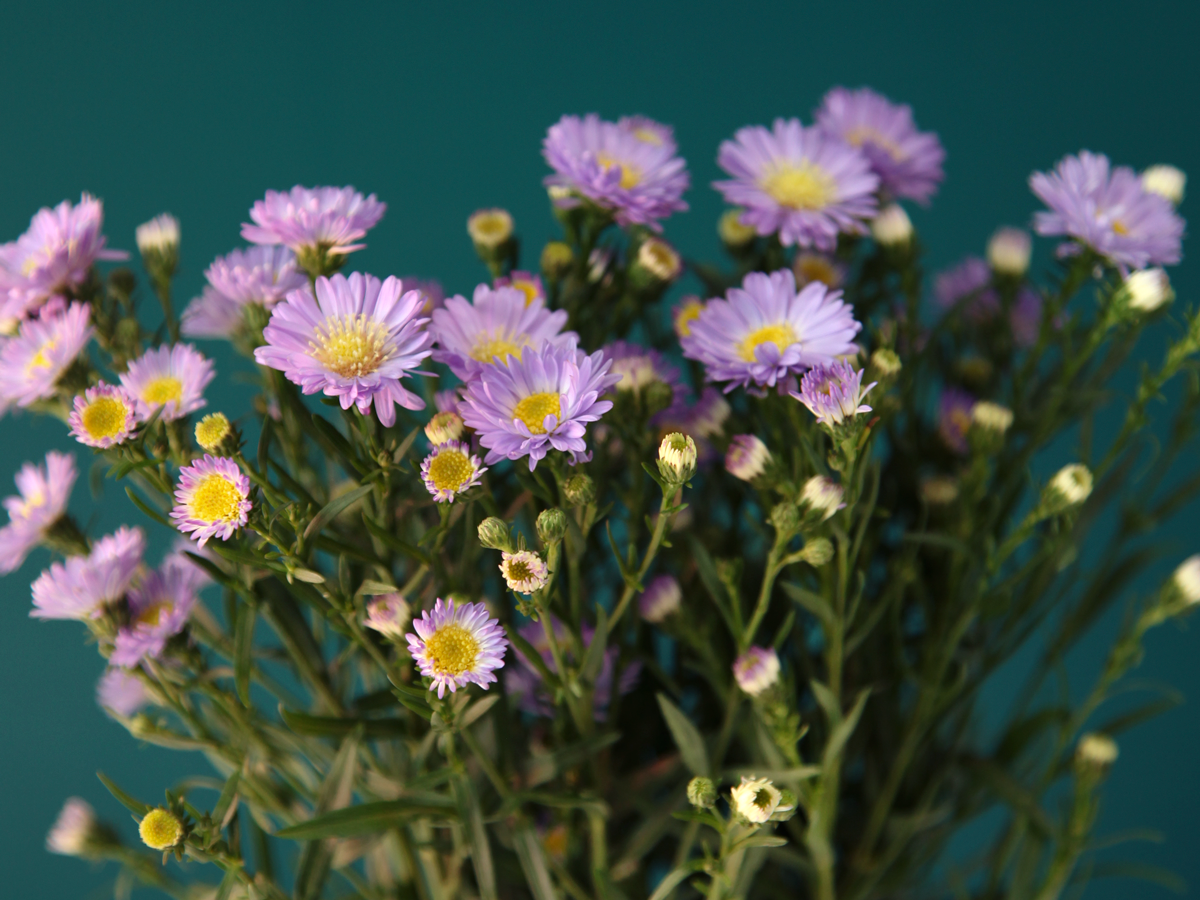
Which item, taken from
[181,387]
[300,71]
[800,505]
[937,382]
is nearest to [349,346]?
[181,387]

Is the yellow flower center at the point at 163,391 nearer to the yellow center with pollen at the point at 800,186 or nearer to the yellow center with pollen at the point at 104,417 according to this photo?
the yellow center with pollen at the point at 104,417

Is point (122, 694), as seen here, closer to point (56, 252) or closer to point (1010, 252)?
point (56, 252)

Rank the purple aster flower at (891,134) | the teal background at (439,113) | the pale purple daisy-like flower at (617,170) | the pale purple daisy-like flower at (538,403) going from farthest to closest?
1. the teal background at (439,113)
2. the purple aster flower at (891,134)
3. the pale purple daisy-like flower at (617,170)
4. the pale purple daisy-like flower at (538,403)

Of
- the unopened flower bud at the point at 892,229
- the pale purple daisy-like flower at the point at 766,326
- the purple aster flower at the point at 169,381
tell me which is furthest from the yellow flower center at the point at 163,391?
the unopened flower bud at the point at 892,229

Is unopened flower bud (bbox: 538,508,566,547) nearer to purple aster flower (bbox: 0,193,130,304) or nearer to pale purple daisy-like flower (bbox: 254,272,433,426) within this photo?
pale purple daisy-like flower (bbox: 254,272,433,426)

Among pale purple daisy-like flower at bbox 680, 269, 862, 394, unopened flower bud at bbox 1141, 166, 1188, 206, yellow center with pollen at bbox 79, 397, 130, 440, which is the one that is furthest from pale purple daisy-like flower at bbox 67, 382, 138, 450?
unopened flower bud at bbox 1141, 166, 1188, 206

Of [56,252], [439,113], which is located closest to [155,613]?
[56,252]
